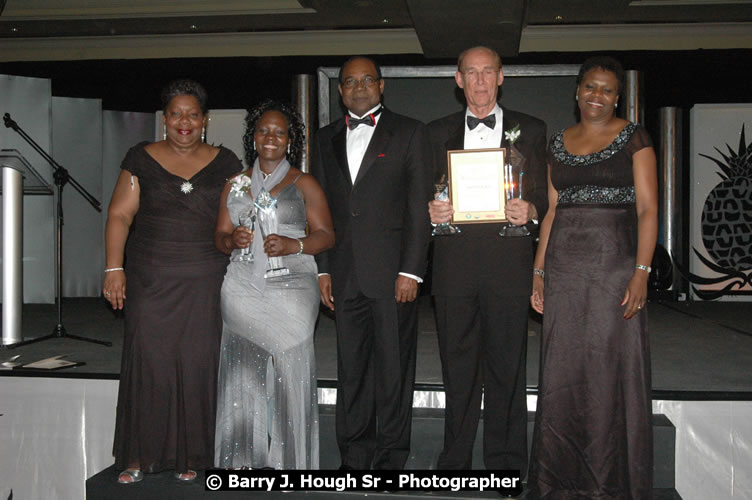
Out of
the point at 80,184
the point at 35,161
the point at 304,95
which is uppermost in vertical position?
the point at 304,95

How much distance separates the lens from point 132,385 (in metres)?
3.40

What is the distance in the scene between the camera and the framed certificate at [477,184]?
10.2 feet

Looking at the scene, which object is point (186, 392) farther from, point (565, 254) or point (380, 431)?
point (565, 254)

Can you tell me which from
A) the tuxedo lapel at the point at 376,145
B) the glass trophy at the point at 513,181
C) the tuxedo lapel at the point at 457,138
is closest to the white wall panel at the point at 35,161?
the tuxedo lapel at the point at 376,145

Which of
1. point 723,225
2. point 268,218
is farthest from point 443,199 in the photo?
point 723,225

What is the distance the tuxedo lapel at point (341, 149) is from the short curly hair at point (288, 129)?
191mm

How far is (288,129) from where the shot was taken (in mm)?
3377

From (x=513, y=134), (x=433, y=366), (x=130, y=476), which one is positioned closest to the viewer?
(x=513, y=134)

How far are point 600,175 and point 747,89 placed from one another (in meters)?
8.47

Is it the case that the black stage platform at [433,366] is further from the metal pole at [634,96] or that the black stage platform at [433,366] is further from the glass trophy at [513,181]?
the metal pole at [634,96]

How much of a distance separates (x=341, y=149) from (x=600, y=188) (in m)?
1.21

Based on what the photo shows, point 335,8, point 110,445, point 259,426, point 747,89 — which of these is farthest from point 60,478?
point 747,89

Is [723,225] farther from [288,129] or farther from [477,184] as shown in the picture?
[288,129]

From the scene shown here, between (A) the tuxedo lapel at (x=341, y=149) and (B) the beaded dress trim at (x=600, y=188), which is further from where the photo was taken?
(A) the tuxedo lapel at (x=341, y=149)
